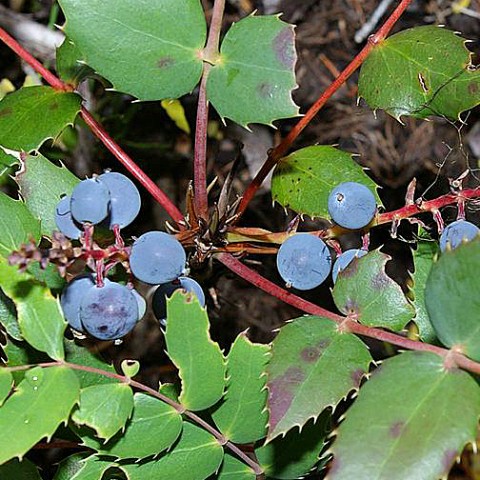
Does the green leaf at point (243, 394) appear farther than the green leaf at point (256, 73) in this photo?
No

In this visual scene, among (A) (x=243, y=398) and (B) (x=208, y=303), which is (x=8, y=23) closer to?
(B) (x=208, y=303)

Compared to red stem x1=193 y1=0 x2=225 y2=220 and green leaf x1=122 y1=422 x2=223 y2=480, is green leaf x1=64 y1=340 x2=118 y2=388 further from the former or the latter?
red stem x1=193 y1=0 x2=225 y2=220

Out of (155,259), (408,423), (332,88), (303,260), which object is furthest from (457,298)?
(332,88)

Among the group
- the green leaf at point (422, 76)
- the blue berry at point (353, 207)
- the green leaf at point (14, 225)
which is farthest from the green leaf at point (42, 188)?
the green leaf at point (422, 76)

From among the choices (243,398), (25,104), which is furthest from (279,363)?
(25,104)

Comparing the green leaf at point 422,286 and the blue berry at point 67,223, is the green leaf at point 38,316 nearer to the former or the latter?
the blue berry at point 67,223

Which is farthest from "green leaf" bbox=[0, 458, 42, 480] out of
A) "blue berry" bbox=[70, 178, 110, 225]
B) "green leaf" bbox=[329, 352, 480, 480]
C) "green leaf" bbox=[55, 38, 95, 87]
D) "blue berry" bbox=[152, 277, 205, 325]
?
"green leaf" bbox=[55, 38, 95, 87]
